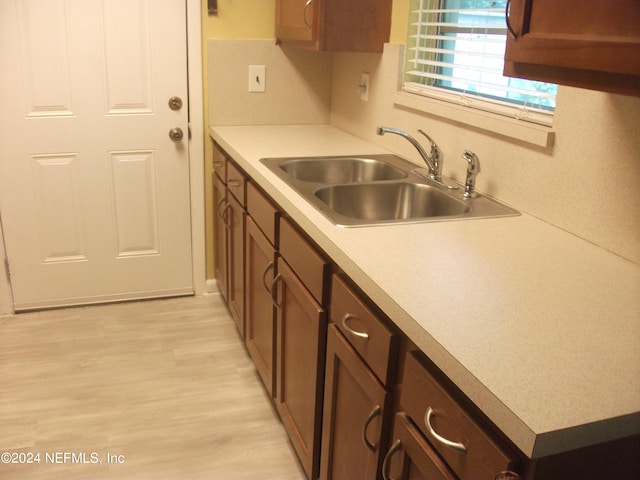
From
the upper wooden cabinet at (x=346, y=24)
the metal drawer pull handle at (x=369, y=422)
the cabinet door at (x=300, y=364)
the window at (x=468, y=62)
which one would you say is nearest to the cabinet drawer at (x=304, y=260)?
the cabinet door at (x=300, y=364)

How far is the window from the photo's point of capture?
176cm

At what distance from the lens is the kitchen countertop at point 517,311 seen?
843 millimetres

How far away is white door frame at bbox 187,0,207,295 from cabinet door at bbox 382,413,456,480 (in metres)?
A: 2.09

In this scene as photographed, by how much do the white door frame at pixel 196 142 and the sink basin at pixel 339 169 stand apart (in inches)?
34.5

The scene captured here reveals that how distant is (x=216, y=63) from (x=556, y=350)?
232 centimetres

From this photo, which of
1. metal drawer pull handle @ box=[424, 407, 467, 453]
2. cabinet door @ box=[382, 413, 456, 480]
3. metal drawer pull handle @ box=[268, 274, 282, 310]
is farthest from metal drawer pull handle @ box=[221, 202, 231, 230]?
metal drawer pull handle @ box=[424, 407, 467, 453]

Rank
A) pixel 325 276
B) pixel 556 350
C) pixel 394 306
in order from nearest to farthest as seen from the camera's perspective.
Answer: pixel 556 350 < pixel 394 306 < pixel 325 276

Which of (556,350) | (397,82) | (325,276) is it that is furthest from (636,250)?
(397,82)

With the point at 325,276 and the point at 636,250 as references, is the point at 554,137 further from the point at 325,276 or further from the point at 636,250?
the point at 325,276

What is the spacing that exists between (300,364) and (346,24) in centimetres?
139

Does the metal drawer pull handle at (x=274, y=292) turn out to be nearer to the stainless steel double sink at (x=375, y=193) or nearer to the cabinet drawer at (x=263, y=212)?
the cabinet drawer at (x=263, y=212)

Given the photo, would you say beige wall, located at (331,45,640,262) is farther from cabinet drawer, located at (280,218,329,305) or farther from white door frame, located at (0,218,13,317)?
white door frame, located at (0,218,13,317)

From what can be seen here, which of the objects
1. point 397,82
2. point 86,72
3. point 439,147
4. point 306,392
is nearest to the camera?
point 306,392

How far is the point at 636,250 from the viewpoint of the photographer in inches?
54.6
